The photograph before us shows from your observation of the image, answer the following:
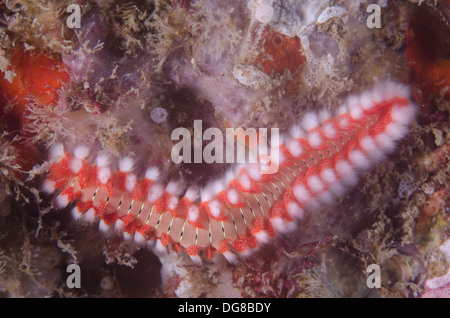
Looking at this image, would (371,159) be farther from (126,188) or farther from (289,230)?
(126,188)

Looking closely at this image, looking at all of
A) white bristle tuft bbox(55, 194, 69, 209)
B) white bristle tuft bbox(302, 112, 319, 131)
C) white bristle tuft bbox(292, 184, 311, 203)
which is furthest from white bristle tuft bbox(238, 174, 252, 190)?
white bristle tuft bbox(55, 194, 69, 209)

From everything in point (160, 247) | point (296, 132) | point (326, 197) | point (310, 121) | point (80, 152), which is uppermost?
point (310, 121)

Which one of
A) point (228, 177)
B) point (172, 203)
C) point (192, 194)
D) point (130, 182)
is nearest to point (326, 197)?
point (228, 177)

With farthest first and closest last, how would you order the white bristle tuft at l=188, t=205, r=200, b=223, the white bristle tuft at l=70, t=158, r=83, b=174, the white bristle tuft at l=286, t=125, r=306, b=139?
the white bristle tuft at l=286, t=125, r=306, b=139 < the white bristle tuft at l=188, t=205, r=200, b=223 < the white bristle tuft at l=70, t=158, r=83, b=174

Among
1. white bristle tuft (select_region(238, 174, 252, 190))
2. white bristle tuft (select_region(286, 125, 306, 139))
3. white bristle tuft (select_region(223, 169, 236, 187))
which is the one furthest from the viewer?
white bristle tuft (select_region(286, 125, 306, 139))

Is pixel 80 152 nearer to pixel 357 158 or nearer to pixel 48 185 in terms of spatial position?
pixel 48 185

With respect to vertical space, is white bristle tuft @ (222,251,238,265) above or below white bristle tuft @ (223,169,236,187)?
Result: below

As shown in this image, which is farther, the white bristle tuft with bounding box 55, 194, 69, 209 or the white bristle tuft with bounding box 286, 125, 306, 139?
A: the white bristle tuft with bounding box 286, 125, 306, 139

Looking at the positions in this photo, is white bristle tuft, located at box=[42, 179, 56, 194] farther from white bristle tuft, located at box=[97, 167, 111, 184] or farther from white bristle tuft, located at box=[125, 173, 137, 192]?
white bristle tuft, located at box=[125, 173, 137, 192]
